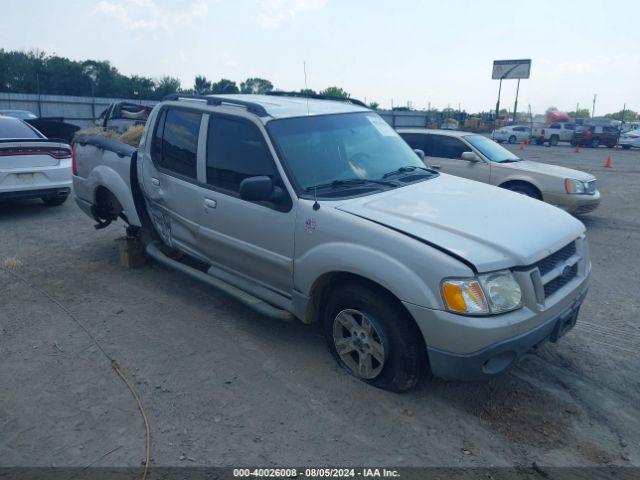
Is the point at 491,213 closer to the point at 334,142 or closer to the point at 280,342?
the point at 334,142

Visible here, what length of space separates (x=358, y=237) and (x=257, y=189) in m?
0.80

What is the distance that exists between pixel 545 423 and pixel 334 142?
258 cm

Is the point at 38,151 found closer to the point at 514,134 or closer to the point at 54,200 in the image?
the point at 54,200

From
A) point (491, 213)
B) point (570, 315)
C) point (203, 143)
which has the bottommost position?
point (570, 315)

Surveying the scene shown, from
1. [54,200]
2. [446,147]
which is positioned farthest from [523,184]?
[54,200]

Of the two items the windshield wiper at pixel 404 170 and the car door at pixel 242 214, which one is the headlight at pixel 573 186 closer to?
the windshield wiper at pixel 404 170

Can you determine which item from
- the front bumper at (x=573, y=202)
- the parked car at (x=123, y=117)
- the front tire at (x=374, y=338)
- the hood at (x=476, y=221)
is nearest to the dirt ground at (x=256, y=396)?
the front tire at (x=374, y=338)

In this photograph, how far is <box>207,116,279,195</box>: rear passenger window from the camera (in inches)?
160

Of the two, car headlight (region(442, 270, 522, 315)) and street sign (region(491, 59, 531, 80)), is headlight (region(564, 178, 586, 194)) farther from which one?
street sign (region(491, 59, 531, 80))

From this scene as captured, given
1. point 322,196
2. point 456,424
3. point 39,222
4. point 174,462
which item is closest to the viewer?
point 174,462

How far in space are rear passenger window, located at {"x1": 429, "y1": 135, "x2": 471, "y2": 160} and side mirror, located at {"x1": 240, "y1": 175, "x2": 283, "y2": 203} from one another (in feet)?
21.0

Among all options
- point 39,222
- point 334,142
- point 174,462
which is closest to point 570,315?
point 334,142

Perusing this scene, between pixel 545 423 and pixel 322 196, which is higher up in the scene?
pixel 322 196

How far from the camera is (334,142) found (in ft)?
14.1
